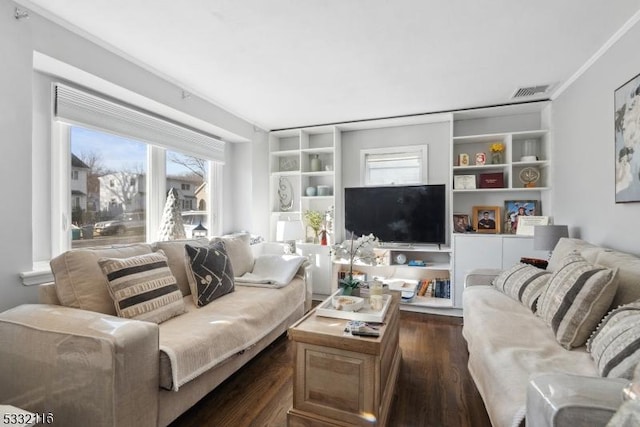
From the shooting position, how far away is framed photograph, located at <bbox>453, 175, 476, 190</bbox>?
345 cm

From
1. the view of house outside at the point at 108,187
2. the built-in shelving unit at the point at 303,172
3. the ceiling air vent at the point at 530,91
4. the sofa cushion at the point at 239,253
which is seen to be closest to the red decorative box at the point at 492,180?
the ceiling air vent at the point at 530,91

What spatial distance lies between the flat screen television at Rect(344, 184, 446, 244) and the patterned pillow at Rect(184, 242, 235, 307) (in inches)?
75.1

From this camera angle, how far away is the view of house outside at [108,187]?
2328mm

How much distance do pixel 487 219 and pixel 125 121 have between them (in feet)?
12.5

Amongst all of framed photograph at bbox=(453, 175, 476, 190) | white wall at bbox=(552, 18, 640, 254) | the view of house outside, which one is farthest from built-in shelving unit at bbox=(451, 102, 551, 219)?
the view of house outside

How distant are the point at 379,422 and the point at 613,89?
266 centimetres

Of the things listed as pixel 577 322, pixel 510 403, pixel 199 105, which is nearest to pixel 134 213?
pixel 199 105

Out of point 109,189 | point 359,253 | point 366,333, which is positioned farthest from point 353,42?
point 109,189

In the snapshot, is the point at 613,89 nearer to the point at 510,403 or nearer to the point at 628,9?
the point at 628,9

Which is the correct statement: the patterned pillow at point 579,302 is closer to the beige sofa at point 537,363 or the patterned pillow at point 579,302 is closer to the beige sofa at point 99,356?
the beige sofa at point 537,363

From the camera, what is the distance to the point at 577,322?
1.46m

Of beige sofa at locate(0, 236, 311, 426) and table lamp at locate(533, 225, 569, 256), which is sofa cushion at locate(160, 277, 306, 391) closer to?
beige sofa at locate(0, 236, 311, 426)

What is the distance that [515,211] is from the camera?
3.47 meters

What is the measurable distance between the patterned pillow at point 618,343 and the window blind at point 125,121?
3242mm
